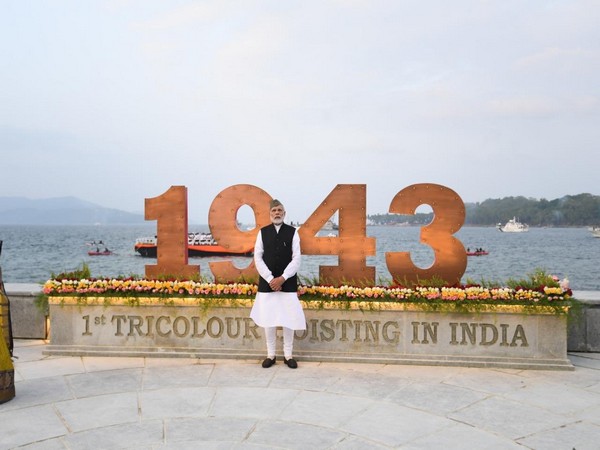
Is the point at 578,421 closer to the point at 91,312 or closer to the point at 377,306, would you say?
the point at 377,306

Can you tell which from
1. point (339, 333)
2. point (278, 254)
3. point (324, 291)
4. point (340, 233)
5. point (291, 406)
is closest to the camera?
point (291, 406)

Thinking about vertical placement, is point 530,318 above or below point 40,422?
above

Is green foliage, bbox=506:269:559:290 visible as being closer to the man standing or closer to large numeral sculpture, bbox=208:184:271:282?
the man standing

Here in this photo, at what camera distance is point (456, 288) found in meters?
7.58

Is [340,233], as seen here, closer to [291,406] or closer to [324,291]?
[324,291]

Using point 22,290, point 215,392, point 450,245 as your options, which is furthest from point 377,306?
point 22,290

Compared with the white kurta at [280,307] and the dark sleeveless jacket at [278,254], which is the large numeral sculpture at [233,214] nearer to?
the dark sleeveless jacket at [278,254]

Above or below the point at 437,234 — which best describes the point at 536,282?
below

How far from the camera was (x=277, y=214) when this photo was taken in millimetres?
7145

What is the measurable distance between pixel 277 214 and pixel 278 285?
0.94 m

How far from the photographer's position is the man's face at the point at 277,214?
7.14 meters

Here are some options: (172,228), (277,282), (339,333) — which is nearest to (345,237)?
(339,333)

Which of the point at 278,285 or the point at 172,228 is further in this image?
the point at 172,228

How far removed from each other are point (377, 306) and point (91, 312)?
4.18 metres
